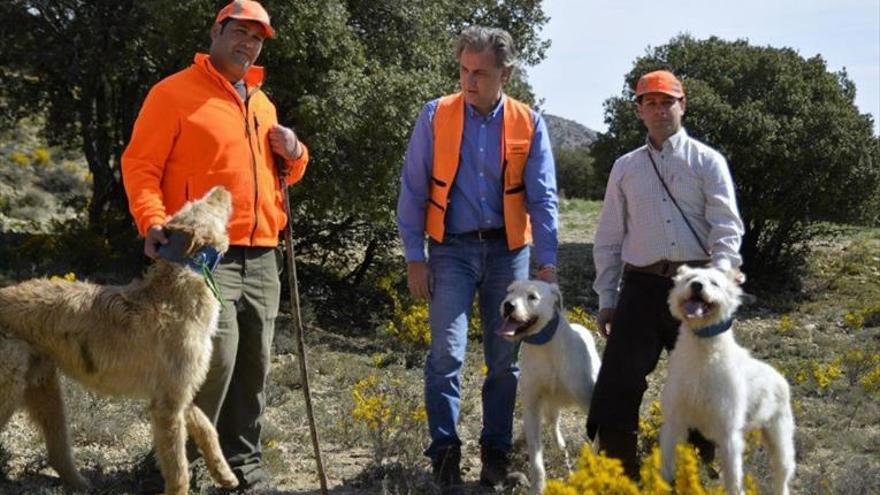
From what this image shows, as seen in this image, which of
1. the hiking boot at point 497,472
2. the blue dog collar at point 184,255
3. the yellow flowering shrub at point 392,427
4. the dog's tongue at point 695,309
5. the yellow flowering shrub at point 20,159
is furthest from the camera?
the yellow flowering shrub at point 20,159

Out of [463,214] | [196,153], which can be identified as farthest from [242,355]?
[463,214]

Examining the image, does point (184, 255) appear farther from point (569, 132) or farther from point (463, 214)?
point (569, 132)

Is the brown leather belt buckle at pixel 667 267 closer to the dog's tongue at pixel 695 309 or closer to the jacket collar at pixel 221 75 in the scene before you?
the dog's tongue at pixel 695 309

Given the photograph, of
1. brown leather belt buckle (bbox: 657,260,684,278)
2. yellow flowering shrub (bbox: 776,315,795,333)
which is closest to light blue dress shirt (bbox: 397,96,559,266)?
brown leather belt buckle (bbox: 657,260,684,278)

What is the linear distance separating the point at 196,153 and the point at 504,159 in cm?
165

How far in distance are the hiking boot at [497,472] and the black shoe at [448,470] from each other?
0.69 feet

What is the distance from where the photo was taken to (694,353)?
4.54 meters

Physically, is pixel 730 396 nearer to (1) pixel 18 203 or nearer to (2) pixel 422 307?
(2) pixel 422 307

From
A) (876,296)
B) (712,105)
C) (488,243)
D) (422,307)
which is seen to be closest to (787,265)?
(876,296)

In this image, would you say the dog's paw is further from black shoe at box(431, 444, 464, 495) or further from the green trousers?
black shoe at box(431, 444, 464, 495)

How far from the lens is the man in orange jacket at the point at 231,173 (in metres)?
4.44

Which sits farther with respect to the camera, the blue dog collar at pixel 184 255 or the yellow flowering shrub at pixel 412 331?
the yellow flowering shrub at pixel 412 331

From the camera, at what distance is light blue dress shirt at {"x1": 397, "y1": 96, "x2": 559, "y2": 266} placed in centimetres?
512

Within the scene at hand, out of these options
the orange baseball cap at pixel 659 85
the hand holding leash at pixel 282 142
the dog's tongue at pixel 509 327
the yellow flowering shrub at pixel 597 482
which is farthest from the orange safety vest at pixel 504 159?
the yellow flowering shrub at pixel 597 482
